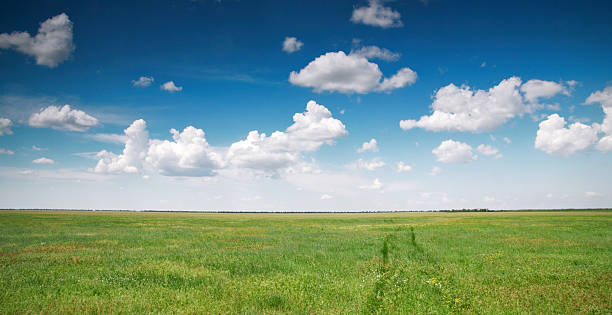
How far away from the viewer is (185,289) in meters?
10.5

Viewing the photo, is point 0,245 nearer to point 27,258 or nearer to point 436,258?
point 27,258

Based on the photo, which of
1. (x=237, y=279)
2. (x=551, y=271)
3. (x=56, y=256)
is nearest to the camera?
(x=237, y=279)

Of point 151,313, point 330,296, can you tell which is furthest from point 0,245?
point 330,296

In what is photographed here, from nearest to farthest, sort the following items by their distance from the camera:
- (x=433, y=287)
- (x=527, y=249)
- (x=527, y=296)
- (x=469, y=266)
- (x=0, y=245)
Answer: (x=527, y=296) → (x=433, y=287) → (x=469, y=266) → (x=527, y=249) → (x=0, y=245)

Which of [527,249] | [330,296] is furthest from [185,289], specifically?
[527,249]

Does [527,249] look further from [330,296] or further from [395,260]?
[330,296]

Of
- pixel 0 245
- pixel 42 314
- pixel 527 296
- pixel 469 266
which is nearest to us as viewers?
pixel 42 314

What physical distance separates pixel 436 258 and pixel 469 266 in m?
2.29

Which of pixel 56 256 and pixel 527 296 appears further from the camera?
pixel 56 256

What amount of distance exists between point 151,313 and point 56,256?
12.7 meters

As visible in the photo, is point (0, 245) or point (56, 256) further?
point (0, 245)

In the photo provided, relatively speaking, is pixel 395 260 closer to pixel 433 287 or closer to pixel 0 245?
pixel 433 287

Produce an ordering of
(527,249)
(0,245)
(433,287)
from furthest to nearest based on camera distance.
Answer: (0,245) → (527,249) → (433,287)

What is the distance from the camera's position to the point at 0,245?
2167 cm
